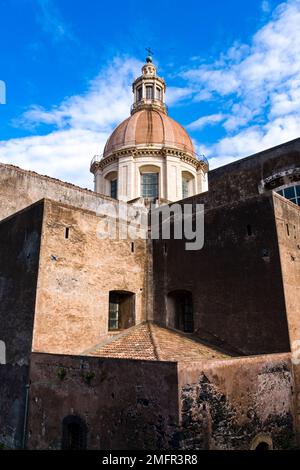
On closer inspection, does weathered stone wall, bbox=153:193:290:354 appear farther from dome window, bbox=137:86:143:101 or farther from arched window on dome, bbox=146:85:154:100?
dome window, bbox=137:86:143:101

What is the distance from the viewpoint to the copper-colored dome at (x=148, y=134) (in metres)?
21.1

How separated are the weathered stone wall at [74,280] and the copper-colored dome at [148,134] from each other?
10.3m

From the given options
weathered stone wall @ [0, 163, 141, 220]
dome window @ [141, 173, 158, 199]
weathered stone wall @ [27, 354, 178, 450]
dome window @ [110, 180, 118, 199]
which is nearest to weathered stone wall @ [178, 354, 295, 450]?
weathered stone wall @ [27, 354, 178, 450]

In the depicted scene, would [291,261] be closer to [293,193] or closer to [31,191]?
[293,193]

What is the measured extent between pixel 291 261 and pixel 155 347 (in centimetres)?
426

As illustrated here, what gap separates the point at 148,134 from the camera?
2128 cm

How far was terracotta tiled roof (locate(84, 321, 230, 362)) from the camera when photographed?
873cm

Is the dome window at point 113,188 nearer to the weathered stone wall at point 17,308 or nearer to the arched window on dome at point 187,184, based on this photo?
the arched window on dome at point 187,184

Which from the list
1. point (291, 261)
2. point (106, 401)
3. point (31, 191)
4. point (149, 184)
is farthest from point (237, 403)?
point (149, 184)

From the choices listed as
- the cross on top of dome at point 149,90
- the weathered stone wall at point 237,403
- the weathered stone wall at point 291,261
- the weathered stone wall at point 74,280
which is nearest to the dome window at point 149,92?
the cross on top of dome at point 149,90

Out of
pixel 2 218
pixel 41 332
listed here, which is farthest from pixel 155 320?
pixel 2 218

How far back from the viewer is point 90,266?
11.1 metres
